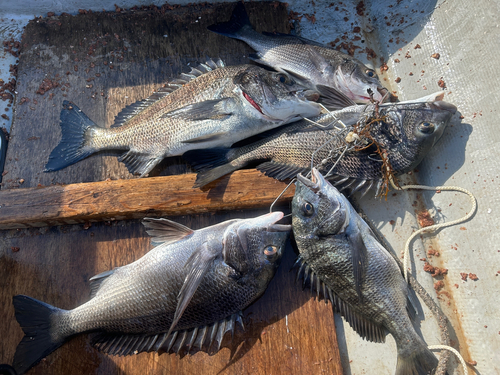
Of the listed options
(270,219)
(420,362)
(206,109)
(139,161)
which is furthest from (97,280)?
(420,362)

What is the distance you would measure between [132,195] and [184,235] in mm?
565

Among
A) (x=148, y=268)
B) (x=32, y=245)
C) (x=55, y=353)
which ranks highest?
(x=32, y=245)

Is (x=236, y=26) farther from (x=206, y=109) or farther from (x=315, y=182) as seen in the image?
(x=315, y=182)

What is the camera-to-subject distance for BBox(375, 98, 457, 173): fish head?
2.41 m

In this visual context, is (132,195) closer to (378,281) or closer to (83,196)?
(83,196)

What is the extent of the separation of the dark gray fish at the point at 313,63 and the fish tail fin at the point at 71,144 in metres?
1.58

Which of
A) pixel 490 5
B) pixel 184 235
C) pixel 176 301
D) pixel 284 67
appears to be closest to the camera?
pixel 176 301

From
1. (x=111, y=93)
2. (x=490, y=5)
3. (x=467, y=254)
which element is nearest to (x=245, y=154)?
(x=111, y=93)

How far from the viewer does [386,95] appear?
262 centimetres

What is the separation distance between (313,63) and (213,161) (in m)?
1.34

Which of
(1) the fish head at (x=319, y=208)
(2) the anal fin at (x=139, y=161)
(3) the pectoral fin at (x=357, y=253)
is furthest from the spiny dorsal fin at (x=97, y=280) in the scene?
(3) the pectoral fin at (x=357, y=253)

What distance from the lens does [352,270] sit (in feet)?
7.43

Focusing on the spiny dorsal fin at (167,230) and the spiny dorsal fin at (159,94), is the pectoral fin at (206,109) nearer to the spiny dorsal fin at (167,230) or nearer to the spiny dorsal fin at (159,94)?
the spiny dorsal fin at (159,94)

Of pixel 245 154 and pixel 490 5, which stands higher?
pixel 490 5
